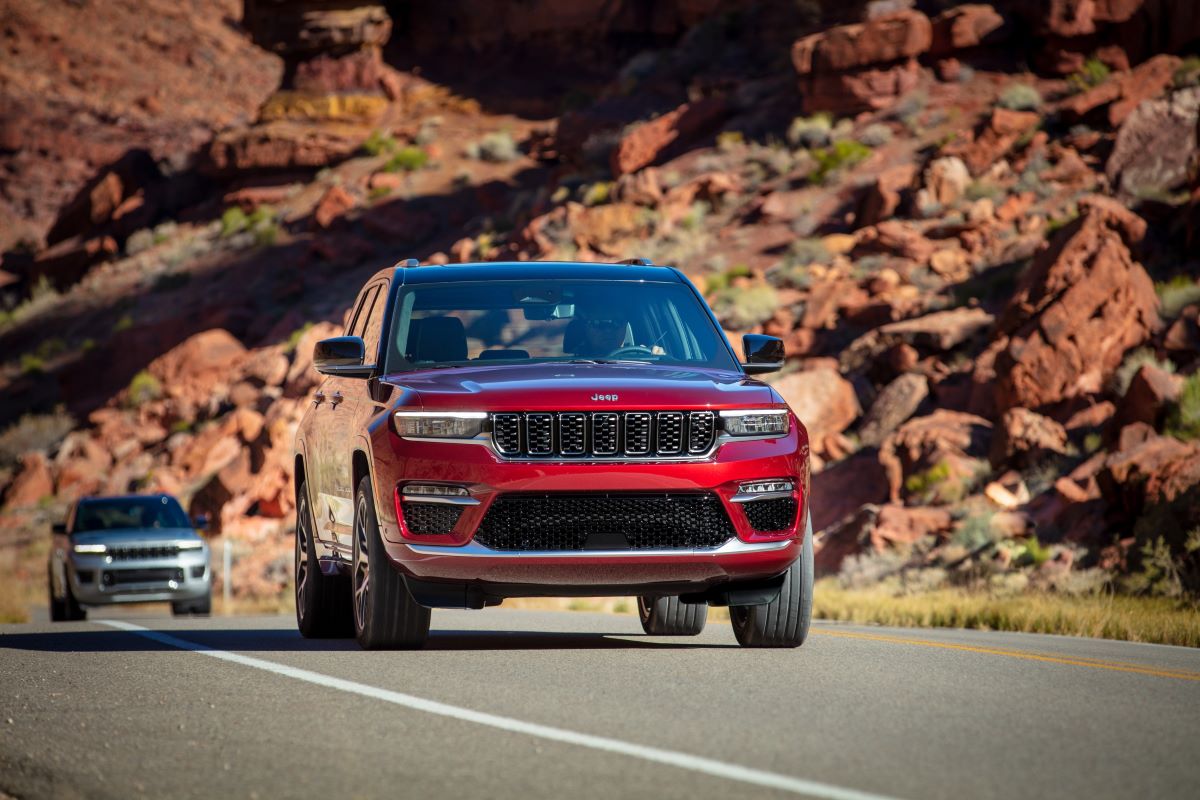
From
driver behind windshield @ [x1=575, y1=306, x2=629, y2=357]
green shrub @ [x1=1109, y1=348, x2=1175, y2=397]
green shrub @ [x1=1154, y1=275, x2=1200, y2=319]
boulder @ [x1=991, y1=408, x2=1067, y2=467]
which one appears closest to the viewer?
driver behind windshield @ [x1=575, y1=306, x2=629, y2=357]

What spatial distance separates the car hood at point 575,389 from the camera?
926 centimetres

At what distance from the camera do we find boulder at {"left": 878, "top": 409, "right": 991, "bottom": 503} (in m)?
24.2

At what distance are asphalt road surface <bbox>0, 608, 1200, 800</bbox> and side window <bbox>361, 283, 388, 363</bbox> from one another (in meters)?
1.85

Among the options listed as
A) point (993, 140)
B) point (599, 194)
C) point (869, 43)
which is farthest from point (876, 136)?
point (599, 194)

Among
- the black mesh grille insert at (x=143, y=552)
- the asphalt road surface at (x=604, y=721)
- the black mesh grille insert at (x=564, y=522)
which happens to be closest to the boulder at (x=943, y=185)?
the black mesh grille insert at (x=143, y=552)

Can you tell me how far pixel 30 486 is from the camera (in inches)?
1670

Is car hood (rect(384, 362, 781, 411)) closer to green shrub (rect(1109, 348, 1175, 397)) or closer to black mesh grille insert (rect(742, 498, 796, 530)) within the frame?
black mesh grille insert (rect(742, 498, 796, 530))

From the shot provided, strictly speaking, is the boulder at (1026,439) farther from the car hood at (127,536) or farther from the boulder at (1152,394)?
the car hood at (127,536)

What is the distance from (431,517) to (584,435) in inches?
36.3

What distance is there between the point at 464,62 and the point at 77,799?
2275 inches

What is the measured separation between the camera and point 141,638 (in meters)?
12.9

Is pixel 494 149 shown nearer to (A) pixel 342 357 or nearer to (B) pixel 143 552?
(B) pixel 143 552

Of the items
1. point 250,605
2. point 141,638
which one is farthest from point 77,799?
point 250,605

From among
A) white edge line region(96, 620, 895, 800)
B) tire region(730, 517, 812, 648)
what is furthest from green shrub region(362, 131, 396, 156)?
white edge line region(96, 620, 895, 800)
